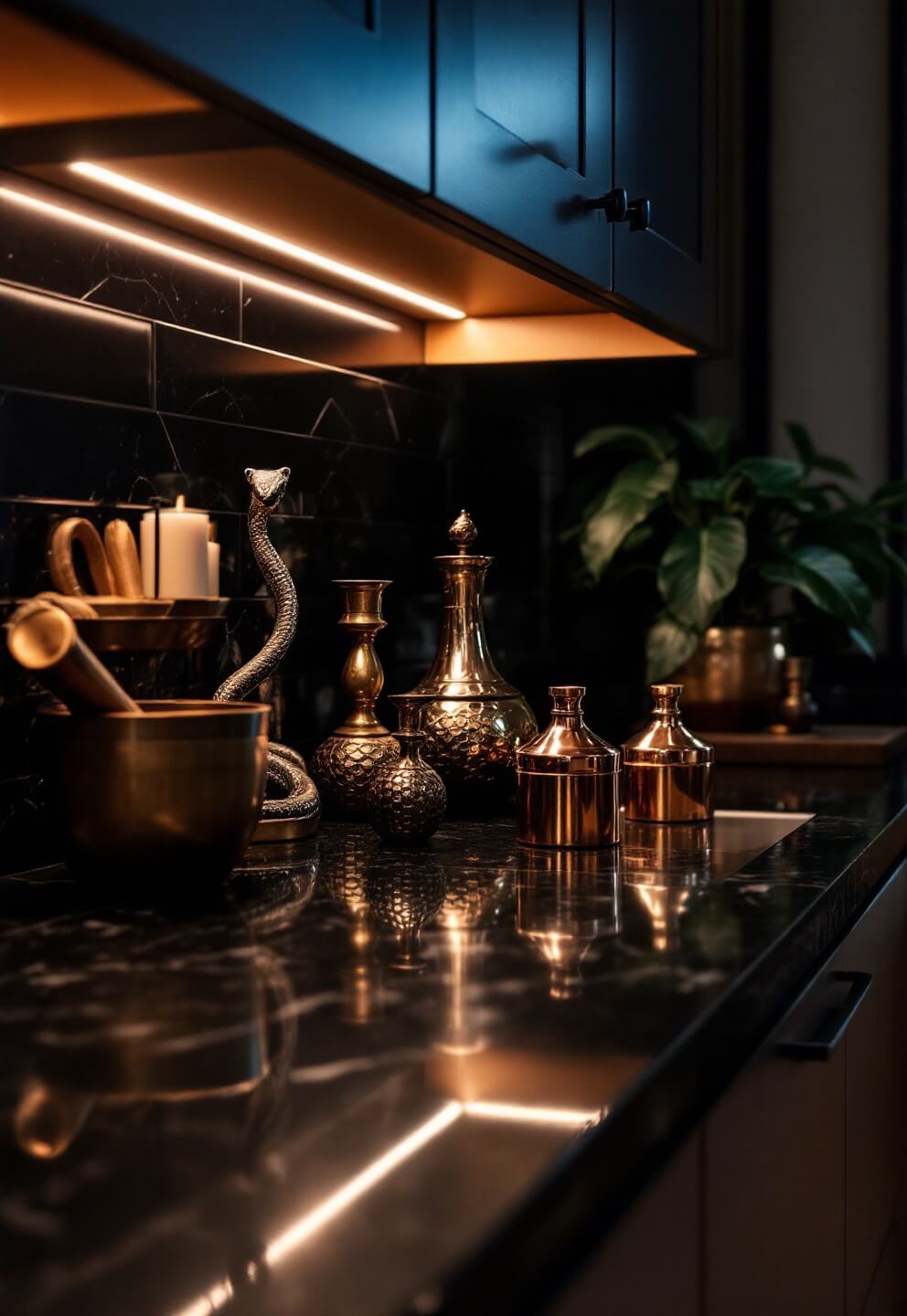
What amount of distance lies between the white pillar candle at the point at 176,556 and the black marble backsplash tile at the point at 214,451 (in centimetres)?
4

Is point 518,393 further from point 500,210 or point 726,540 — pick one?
point 500,210

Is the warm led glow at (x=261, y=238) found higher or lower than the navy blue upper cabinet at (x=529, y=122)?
lower

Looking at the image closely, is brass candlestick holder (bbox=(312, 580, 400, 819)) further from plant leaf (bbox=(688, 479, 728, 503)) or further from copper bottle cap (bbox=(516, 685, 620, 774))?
plant leaf (bbox=(688, 479, 728, 503))

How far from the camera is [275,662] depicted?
147cm

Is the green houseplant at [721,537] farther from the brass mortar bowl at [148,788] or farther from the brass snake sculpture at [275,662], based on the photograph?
the brass mortar bowl at [148,788]

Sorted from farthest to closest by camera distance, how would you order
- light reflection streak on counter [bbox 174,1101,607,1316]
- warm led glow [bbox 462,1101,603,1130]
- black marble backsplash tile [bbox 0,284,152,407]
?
black marble backsplash tile [bbox 0,284,152,407]
warm led glow [bbox 462,1101,603,1130]
light reflection streak on counter [bbox 174,1101,607,1316]

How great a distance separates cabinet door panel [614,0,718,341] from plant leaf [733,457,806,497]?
49cm

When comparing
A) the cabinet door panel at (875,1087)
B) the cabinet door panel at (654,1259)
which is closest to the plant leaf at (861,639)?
the cabinet door panel at (875,1087)

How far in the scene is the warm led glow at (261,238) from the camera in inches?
51.1

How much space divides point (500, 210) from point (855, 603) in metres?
1.37

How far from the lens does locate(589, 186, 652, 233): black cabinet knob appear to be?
1686mm

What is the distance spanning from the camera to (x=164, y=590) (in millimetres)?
1413

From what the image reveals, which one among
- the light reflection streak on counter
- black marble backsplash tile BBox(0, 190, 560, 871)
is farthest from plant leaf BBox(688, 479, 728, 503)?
the light reflection streak on counter

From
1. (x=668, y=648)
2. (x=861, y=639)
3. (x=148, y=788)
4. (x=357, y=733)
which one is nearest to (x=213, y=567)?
(x=357, y=733)
